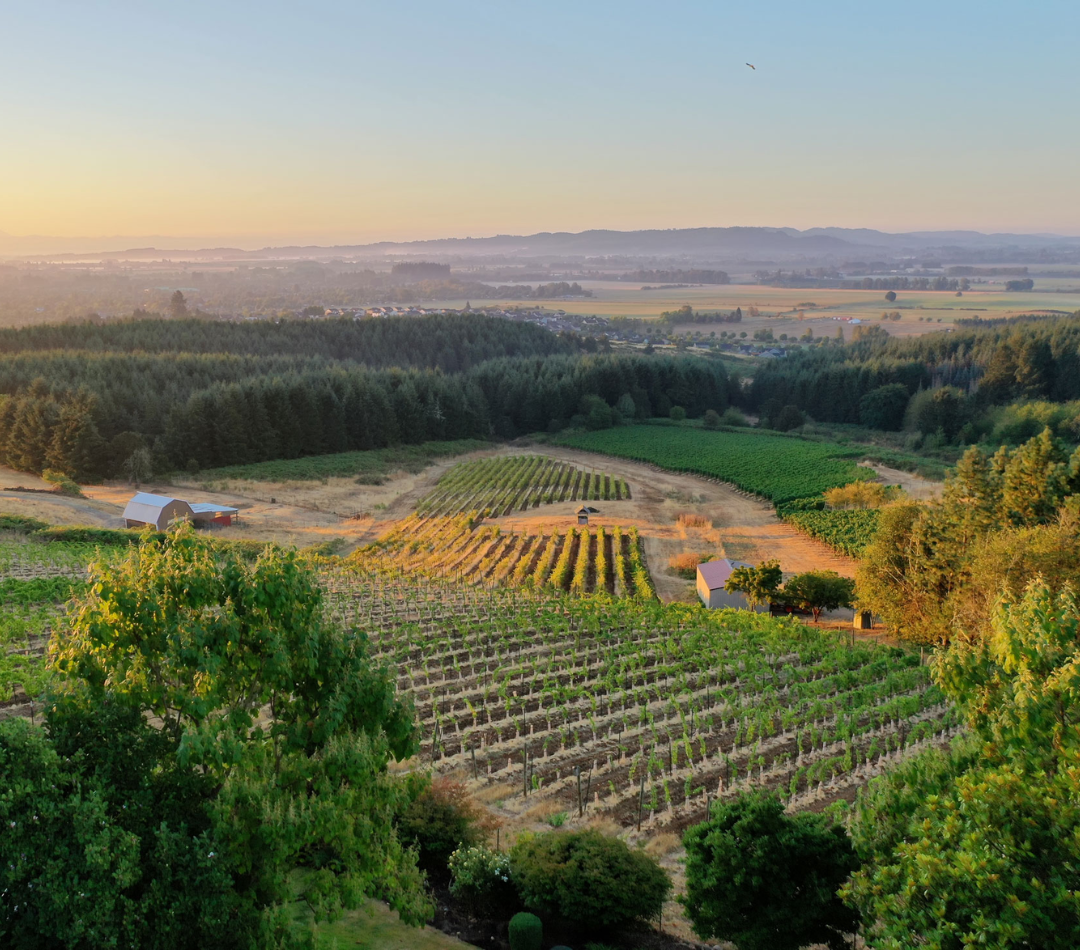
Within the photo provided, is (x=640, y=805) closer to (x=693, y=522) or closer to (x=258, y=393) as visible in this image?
(x=693, y=522)

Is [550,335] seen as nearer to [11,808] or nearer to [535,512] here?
[535,512]

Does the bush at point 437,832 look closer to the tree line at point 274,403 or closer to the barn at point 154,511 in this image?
the barn at point 154,511

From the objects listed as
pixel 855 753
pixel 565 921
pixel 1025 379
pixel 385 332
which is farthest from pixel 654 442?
pixel 565 921

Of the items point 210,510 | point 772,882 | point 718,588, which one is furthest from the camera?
point 210,510

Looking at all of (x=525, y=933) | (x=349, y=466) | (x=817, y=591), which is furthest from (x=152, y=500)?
(x=525, y=933)

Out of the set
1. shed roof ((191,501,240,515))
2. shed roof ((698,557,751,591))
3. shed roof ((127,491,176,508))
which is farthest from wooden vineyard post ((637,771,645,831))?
shed roof ((127,491,176,508))

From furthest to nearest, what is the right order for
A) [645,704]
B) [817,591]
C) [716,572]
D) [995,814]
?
1. [716,572]
2. [817,591]
3. [645,704]
4. [995,814]

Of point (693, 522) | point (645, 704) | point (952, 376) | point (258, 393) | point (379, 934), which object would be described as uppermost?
point (952, 376)
